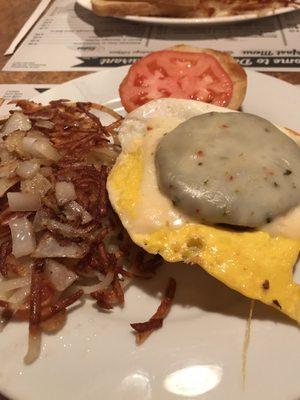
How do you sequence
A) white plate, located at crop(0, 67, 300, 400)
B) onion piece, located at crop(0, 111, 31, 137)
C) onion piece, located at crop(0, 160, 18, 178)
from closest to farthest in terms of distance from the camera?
white plate, located at crop(0, 67, 300, 400)
onion piece, located at crop(0, 160, 18, 178)
onion piece, located at crop(0, 111, 31, 137)

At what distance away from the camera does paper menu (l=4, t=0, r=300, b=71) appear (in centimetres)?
256

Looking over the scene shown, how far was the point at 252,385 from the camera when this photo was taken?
1112mm

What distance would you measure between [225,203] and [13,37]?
2.31 meters

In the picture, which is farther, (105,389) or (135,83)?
(135,83)

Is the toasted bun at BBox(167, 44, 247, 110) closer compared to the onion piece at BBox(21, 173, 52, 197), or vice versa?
the onion piece at BBox(21, 173, 52, 197)

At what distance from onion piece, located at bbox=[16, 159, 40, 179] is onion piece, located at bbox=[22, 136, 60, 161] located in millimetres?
62

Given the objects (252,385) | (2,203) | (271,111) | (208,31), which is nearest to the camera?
(252,385)

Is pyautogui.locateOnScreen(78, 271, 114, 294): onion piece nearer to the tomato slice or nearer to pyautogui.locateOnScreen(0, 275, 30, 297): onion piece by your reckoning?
pyautogui.locateOnScreen(0, 275, 30, 297): onion piece

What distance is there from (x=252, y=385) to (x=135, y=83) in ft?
4.42

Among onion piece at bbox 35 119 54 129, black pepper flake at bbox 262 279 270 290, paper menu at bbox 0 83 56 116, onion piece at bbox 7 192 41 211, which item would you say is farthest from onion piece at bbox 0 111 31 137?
black pepper flake at bbox 262 279 270 290

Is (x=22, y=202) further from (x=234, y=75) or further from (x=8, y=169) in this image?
(x=234, y=75)

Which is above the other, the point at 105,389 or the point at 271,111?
the point at 271,111

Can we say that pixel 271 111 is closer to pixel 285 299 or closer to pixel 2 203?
pixel 285 299

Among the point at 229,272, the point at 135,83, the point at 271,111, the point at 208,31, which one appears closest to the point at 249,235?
the point at 229,272
